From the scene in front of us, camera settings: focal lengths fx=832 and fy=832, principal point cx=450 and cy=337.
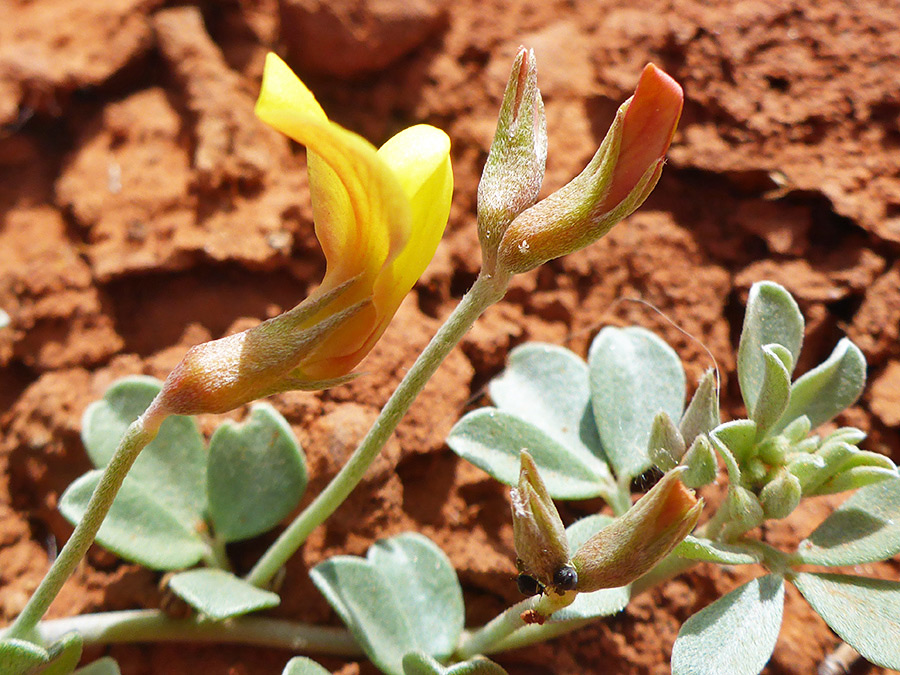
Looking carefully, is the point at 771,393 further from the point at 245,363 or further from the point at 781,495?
the point at 245,363

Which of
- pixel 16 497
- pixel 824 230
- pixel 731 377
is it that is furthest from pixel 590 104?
pixel 16 497

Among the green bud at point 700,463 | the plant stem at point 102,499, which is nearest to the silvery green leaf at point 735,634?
the green bud at point 700,463

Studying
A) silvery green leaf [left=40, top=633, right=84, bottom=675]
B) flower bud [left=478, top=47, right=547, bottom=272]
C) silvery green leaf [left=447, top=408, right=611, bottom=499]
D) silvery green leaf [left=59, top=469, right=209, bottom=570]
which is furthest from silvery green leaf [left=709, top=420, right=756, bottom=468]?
silvery green leaf [left=40, top=633, right=84, bottom=675]

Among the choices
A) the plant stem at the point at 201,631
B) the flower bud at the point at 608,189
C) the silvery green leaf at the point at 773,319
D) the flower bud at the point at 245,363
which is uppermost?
the flower bud at the point at 608,189

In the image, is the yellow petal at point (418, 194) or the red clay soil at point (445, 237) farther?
the red clay soil at point (445, 237)

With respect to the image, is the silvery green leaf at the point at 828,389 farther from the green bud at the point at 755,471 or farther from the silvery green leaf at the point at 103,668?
the silvery green leaf at the point at 103,668

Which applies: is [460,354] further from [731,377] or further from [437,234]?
[437,234]
